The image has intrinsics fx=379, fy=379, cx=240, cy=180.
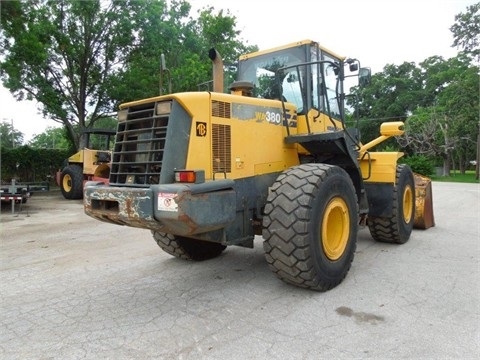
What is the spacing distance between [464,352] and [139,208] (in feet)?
8.81

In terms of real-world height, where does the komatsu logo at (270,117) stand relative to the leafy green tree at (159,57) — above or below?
below

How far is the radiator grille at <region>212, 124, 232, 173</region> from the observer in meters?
3.63

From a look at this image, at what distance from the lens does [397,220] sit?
5.72 metres

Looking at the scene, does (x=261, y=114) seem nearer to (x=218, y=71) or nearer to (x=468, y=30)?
(x=218, y=71)

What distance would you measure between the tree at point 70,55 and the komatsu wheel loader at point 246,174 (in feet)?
45.2

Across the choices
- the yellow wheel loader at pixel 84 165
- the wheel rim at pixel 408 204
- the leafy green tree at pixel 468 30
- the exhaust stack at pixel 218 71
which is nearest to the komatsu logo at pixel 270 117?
the exhaust stack at pixel 218 71

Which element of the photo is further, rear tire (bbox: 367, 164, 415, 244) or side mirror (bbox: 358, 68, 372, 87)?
rear tire (bbox: 367, 164, 415, 244)

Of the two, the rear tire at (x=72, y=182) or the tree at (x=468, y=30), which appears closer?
the rear tire at (x=72, y=182)

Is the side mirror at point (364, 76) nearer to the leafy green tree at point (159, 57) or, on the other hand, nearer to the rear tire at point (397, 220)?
the rear tire at point (397, 220)

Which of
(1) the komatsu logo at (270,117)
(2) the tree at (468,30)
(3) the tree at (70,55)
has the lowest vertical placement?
(1) the komatsu logo at (270,117)

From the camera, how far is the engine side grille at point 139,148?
11.6ft

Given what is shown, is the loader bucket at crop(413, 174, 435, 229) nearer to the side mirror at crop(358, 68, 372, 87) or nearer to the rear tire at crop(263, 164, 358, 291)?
the side mirror at crop(358, 68, 372, 87)

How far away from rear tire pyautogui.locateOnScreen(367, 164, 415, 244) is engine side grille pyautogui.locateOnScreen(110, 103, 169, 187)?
3739 millimetres

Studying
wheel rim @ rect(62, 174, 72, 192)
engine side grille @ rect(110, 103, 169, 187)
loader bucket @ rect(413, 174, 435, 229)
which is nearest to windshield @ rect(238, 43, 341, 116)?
engine side grille @ rect(110, 103, 169, 187)
